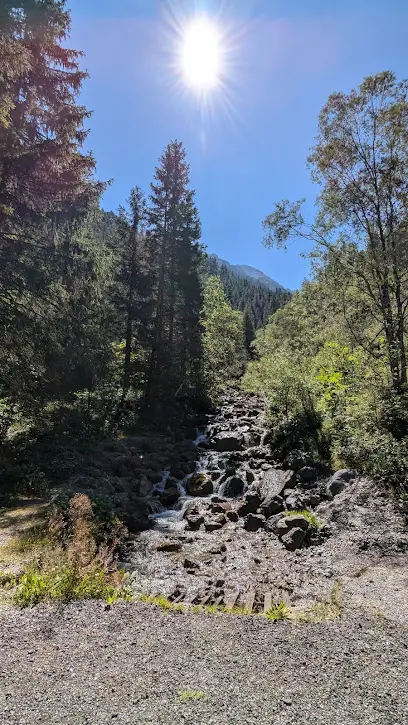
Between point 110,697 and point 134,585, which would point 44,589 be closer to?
point 134,585

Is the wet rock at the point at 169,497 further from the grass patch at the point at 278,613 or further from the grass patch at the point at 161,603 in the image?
the grass patch at the point at 278,613

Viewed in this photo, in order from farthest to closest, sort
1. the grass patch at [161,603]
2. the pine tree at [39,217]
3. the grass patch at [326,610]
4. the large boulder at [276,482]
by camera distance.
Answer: the large boulder at [276,482], the pine tree at [39,217], the grass patch at [161,603], the grass patch at [326,610]

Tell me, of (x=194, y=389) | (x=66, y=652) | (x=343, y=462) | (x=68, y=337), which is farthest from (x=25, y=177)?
(x=194, y=389)

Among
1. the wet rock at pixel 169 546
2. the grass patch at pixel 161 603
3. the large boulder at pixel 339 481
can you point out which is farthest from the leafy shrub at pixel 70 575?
the large boulder at pixel 339 481

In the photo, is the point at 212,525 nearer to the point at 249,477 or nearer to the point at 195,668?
the point at 249,477

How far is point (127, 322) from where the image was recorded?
23.1 m

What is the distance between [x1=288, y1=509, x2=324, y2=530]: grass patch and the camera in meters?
9.79

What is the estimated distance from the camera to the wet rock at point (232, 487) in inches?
530

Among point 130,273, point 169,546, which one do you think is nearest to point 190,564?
point 169,546

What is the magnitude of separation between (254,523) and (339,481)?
8.95ft

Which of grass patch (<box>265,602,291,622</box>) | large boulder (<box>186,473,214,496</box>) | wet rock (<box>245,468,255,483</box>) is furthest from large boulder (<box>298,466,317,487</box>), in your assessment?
grass patch (<box>265,602,291,622</box>)

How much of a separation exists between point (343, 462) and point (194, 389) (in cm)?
1346

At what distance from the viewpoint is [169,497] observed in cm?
1339

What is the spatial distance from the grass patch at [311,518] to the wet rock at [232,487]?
2898mm
